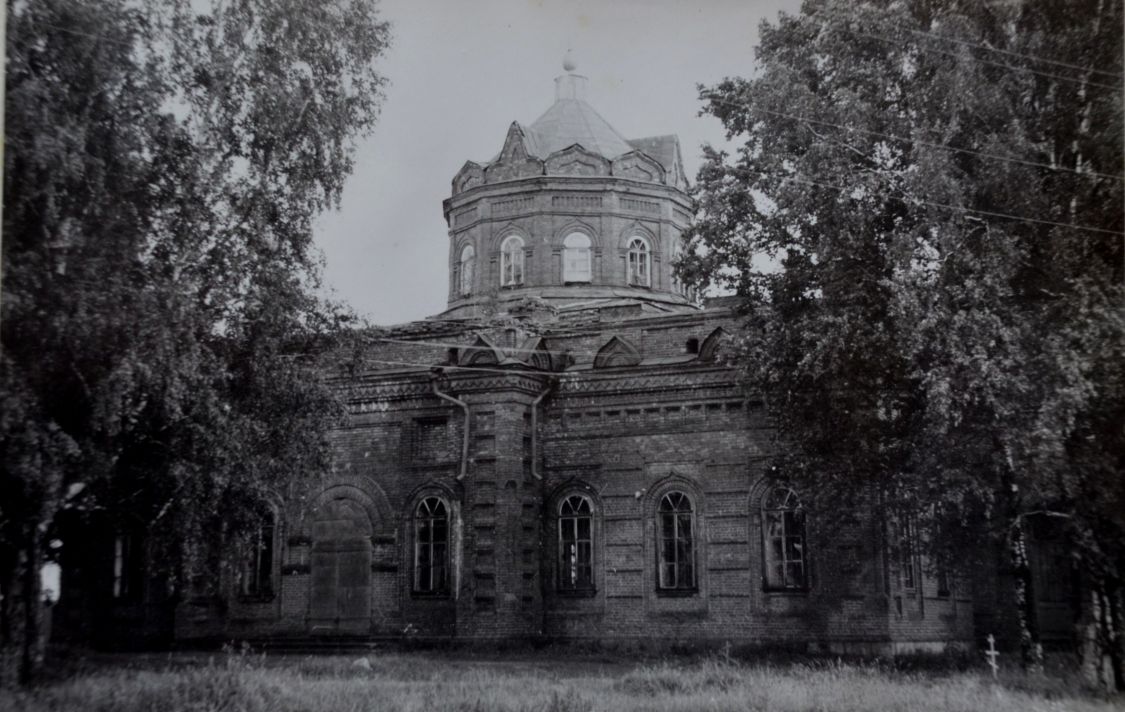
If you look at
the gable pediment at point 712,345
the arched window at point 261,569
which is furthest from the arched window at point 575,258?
the arched window at point 261,569

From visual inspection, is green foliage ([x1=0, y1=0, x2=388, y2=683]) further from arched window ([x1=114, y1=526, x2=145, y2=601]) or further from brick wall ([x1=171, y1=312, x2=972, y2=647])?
arched window ([x1=114, y1=526, x2=145, y2=601])

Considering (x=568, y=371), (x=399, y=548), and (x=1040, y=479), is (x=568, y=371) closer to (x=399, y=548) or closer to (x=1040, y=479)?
(x=399, y=548)

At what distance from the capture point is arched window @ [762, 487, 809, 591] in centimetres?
2102

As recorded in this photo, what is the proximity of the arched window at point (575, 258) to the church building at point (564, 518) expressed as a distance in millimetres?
2259

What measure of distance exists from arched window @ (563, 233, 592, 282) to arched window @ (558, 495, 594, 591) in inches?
259

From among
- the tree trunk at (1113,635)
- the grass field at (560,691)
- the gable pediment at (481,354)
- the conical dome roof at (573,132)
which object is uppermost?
the conical dome roof at (573,132)

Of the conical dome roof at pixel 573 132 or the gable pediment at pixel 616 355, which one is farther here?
→ the conical dome roof at pixel 573 132

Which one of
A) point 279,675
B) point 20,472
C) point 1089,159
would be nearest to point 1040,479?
point 1089,159

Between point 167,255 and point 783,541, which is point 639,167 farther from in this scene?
point 167,255

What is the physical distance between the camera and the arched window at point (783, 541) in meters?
21.0

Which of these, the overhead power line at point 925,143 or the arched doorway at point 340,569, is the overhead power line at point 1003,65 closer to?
the overhead power line at point 925,143

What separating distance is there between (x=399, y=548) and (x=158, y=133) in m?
11.9

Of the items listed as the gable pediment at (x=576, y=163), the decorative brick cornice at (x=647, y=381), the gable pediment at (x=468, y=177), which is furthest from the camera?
the gable pediment at (x=468, y=177)

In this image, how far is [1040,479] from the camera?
47.2 ft
